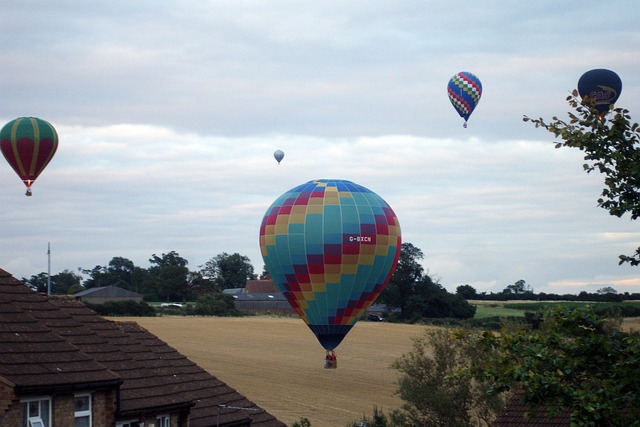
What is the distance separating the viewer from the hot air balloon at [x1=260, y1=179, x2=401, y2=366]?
53.6 meters

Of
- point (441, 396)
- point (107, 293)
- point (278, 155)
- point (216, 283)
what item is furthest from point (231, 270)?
point (441, 396)

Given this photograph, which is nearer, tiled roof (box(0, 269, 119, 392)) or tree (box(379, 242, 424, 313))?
tiled roof (box(0, 269, 119, 392))

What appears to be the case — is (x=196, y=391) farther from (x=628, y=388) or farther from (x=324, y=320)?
(x=324, y=320)

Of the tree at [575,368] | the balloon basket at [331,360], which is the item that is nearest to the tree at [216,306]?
the balloon basket at [331,360]

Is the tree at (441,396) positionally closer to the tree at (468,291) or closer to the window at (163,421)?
the window at (163,421)

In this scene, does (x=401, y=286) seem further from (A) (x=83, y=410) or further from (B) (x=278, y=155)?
(A) (x=83, y=410)

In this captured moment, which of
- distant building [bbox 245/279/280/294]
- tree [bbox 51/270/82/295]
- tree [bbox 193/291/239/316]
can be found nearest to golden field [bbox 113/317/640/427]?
tree [bbox 193/291/239/316]

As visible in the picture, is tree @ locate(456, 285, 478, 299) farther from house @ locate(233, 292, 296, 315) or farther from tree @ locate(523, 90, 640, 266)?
tree @ locate(523, 90, 640, 266)

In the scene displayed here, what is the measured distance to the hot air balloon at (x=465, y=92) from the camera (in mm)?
72250

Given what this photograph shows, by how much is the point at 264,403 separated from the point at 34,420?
112 ft

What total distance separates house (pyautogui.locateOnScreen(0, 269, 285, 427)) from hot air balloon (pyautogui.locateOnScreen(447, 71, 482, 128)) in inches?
1905

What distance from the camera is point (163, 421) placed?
21750 mm

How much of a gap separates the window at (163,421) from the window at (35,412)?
15.3 ft

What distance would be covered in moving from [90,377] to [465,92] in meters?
57.3
